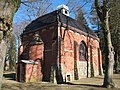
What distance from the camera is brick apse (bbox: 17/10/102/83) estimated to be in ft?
66.5

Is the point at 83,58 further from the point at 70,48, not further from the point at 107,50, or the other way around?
the point at 107,50

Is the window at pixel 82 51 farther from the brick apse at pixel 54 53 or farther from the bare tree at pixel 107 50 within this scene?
the bare tree at pixel 107 50

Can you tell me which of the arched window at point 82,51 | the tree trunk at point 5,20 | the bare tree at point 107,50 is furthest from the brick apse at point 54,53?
the tree trunk at point 5,20

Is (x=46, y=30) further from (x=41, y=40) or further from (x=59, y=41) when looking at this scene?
(x=59, y=41)

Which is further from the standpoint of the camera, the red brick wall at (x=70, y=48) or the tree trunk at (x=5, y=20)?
the red brick wall at (x=70, y=48)

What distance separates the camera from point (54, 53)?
20922 millimetres

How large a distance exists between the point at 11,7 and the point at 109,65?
13.1 meters

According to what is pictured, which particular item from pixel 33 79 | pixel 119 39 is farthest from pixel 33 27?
pixel 119 39

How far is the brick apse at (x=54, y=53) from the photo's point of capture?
20.3m

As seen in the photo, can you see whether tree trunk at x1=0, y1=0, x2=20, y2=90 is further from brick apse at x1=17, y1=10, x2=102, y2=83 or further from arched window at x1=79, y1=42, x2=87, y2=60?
arched window at x1=79, y1=42, x2=87, y2=60

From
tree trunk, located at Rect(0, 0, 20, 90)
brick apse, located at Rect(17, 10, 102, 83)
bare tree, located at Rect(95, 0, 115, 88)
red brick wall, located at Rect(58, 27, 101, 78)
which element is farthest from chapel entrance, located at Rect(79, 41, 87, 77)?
tree trunk, located at Rect(0, 0, 20, 90)

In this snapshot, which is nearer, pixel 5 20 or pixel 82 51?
pixel 5 20

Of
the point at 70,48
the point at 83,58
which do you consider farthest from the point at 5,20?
the point at 83,58

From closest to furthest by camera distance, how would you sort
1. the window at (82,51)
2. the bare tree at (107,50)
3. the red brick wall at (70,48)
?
the bare tree at (107,50) < the red brick wall at (70,48) < the window at (82,51)
